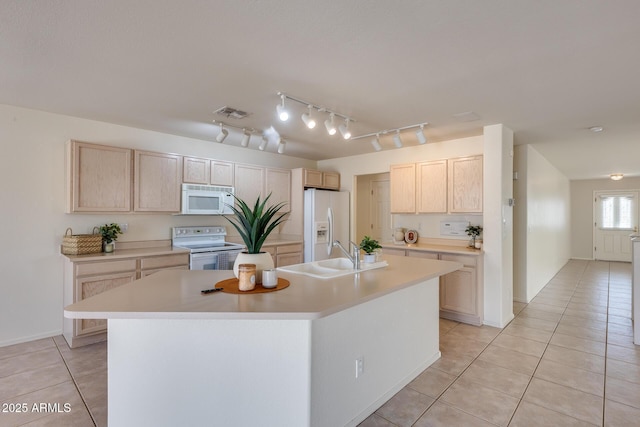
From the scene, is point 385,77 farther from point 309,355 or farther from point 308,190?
point 308,190

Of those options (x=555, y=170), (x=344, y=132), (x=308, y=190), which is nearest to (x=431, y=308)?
(x=344, y=132)

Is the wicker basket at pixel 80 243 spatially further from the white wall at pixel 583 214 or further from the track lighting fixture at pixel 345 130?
the white wall at pixel 583 214

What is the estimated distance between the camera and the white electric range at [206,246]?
12.3ft

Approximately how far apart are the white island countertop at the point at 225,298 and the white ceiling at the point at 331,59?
57.9 inches

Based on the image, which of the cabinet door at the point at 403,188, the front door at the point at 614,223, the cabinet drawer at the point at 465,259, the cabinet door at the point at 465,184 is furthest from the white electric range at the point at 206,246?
the front door at the point at 614,223

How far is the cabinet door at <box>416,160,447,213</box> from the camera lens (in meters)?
4.16

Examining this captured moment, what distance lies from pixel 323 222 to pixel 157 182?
2466mm

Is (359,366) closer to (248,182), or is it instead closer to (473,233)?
(473,233)

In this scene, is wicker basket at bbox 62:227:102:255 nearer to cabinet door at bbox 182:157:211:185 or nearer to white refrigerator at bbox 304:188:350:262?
cabinet door at bbox 182:157:211:185

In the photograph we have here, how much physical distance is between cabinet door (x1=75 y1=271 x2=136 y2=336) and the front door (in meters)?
11.1

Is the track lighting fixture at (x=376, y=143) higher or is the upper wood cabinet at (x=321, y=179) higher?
the track lighting fixture at (x=376, y=143)

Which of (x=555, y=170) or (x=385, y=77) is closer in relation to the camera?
(x=385, y=77)

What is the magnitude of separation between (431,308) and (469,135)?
7.88 feet

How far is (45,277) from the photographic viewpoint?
329 centimetres
